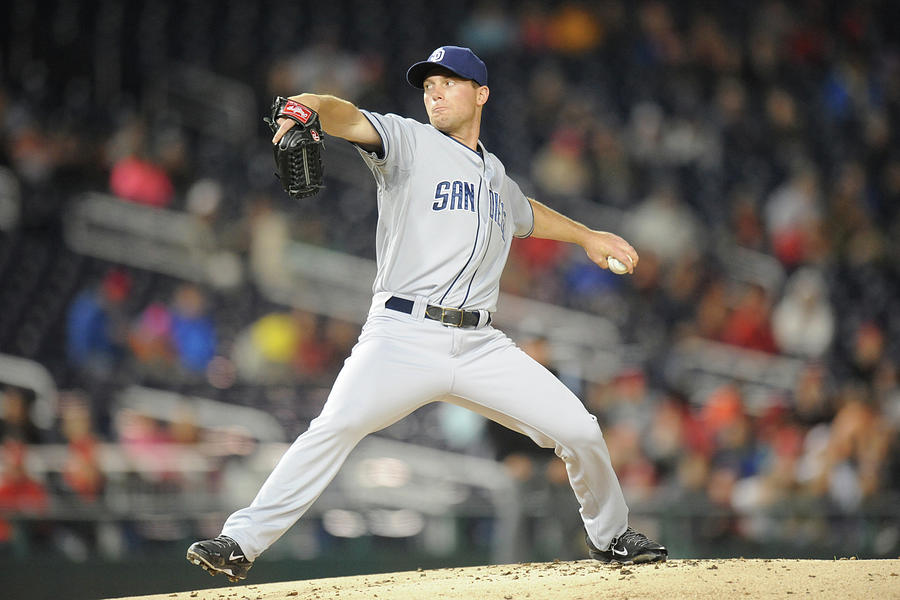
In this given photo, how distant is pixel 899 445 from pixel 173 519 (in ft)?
13.9

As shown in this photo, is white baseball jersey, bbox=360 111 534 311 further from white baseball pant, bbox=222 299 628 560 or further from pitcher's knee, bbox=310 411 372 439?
pitcher's knee, bbox=310 411 372 439

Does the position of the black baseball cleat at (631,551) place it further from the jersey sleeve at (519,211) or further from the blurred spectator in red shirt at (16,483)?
the blurred spectator in red shirt at (16,483)

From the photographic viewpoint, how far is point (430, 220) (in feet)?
12.1

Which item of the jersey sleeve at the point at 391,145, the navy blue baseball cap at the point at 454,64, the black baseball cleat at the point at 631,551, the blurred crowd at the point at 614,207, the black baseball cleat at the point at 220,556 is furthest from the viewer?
the blurred crowd at the point at 614,207

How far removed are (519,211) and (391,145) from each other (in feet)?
2.39

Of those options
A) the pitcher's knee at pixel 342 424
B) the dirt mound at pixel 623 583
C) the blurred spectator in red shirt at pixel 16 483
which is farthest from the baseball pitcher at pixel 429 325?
the blurred spectator in red shirt at pixel 16 483

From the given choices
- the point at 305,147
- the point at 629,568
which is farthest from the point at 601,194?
the point at 305,147

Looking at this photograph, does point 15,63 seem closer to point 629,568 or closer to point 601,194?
point 601,194

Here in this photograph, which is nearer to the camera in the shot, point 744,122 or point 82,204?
point 82,204

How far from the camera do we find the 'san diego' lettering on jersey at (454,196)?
3701 mm

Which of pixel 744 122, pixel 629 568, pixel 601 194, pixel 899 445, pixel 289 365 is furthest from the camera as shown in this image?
pixel 744 122

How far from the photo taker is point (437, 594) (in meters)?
3.61

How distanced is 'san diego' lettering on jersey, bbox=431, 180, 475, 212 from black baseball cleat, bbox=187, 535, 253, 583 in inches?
49.1

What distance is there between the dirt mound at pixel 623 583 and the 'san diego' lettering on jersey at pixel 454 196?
4.12 feet
